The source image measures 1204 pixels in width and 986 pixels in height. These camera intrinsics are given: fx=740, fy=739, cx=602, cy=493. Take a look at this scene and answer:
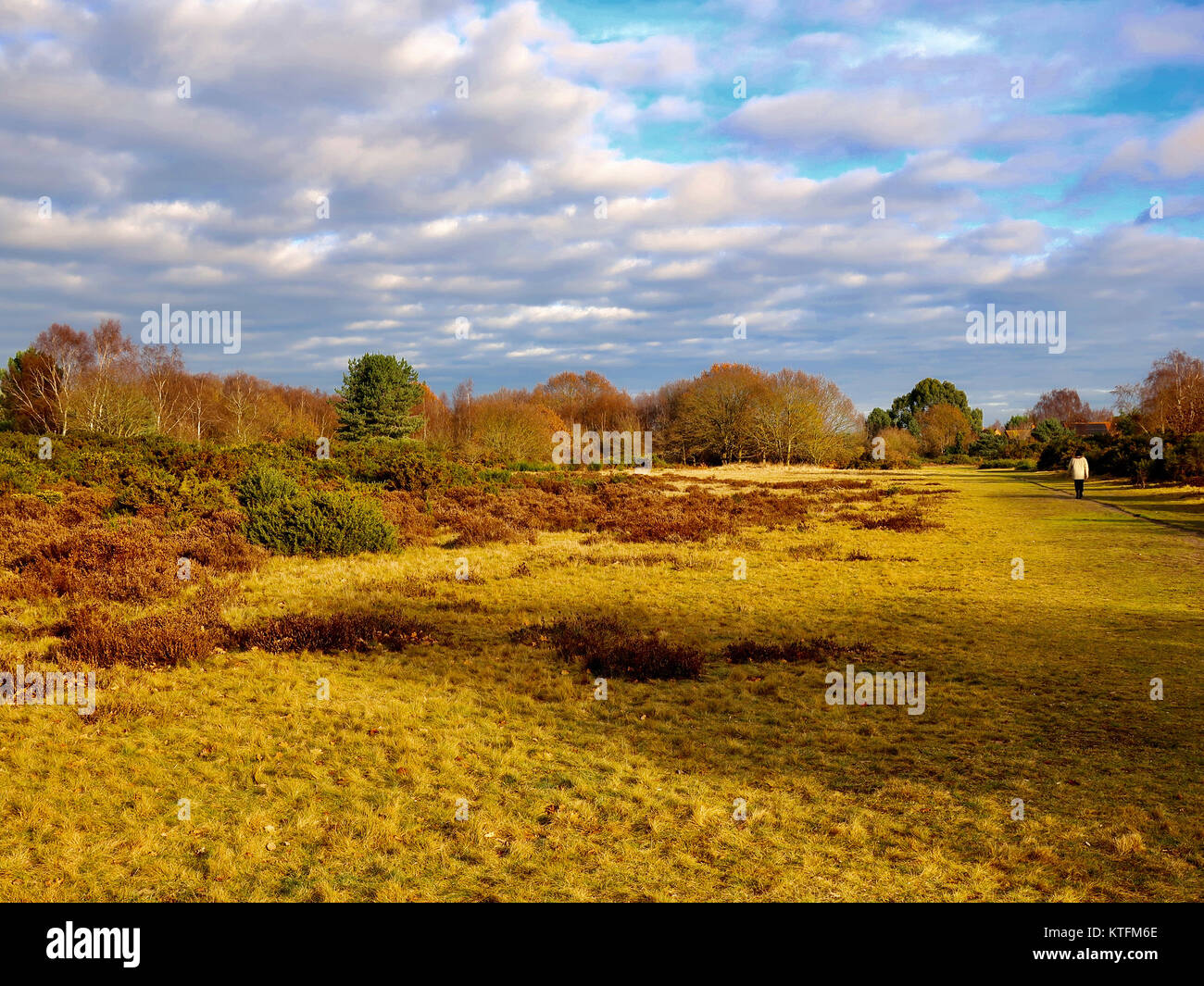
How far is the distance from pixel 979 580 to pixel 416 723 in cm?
1131

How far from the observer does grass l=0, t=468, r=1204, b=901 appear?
4090 millimetres

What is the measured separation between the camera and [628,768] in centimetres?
567

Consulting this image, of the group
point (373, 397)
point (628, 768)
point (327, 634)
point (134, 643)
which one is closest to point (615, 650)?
point (628, 768)

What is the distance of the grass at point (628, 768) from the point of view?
13.4 ft

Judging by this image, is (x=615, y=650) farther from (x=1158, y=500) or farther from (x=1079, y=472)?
(x=1079, y=472)

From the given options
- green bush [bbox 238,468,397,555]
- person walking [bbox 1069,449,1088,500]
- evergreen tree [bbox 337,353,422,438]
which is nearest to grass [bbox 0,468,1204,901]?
green bush [bbox 238,468,397,555]

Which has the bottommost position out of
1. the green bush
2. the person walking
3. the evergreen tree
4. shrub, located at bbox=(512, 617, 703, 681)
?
shrub, located at bbox=(512, 617, 703, 681)

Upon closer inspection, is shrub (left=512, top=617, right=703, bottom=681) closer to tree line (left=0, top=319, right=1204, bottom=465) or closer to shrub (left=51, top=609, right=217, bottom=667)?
shrub (left=51, top=609, right=217, bottom=667)

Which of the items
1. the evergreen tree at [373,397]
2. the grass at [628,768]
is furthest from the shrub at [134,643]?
the evergreen tree at [373,397]

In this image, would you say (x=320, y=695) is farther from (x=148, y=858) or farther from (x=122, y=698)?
(x=148, y=858)

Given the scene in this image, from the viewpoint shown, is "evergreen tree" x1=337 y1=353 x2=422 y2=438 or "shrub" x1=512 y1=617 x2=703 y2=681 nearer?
"shrub" x1=512 y1=617 x2=703 y2=681

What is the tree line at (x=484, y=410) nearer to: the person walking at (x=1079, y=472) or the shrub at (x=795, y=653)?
the person walking at (x=1079, y=472)

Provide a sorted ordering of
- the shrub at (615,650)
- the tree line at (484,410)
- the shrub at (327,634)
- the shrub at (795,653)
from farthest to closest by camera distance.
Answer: the tree line at (484,410)
the shrub at (327,634)
the shrub at (795,653)
the shrub at (615,650)
